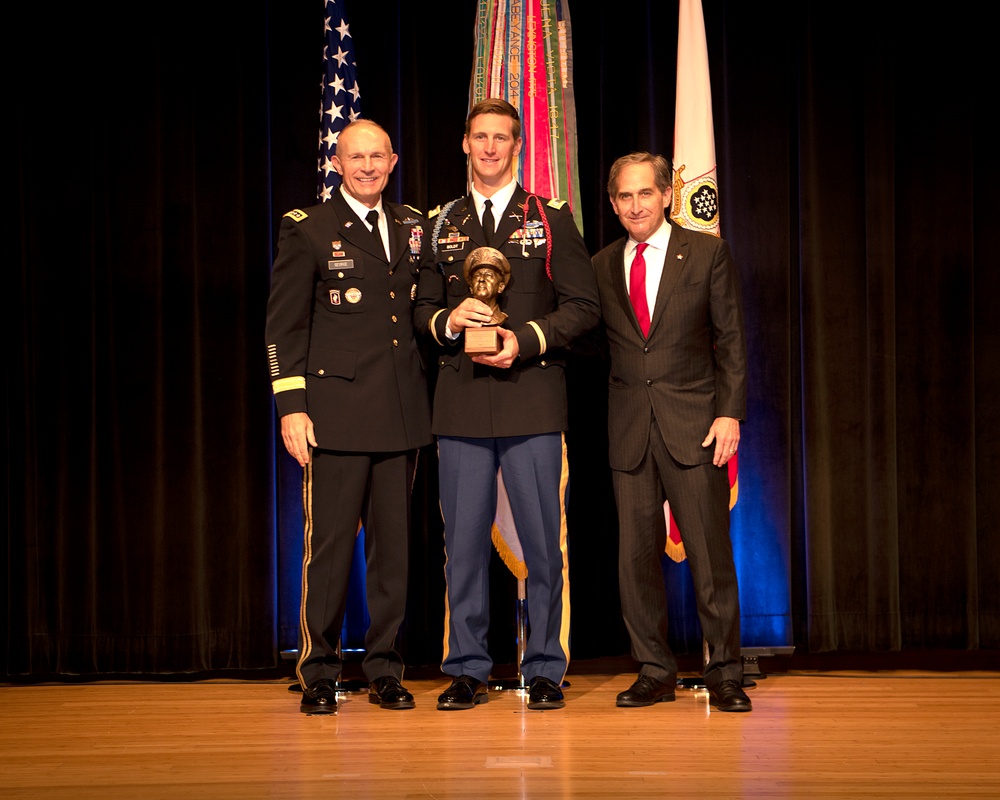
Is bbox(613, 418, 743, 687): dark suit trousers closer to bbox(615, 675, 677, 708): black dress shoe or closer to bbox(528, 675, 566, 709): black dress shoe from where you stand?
bbox(615, 675, 677, 708): black dress shoe

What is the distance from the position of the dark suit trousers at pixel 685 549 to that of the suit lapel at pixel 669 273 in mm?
335

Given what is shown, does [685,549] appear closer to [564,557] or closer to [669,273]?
[564,557]

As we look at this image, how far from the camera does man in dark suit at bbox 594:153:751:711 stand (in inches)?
126

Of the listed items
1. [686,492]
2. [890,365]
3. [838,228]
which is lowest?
[686,492]

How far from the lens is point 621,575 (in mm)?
3299

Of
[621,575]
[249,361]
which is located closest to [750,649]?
[621,575]

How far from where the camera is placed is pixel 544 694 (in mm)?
3166

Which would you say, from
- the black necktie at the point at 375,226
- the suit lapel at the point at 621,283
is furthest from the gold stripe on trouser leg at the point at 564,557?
the black necktie at the point at 375,226

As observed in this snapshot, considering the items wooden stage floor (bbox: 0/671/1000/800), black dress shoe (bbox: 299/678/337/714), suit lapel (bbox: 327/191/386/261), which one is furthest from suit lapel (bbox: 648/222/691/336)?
black dress shoe (bbox: 299/678/337/714)

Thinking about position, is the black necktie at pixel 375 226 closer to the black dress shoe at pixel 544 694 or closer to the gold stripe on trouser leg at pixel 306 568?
the gold stripe on trouser leg at pixel 306 568

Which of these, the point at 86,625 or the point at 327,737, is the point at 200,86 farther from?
the point at 327,737

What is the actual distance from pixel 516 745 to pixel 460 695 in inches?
16.6

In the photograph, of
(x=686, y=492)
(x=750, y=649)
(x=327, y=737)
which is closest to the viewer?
(x=327, y=737)

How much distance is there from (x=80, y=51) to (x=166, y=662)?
238 centimetres
